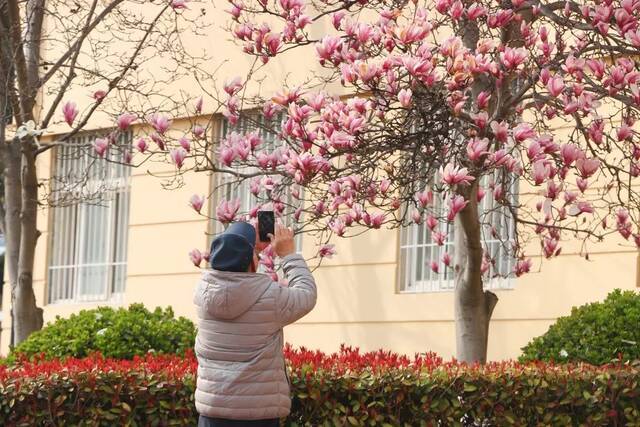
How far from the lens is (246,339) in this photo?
22.5ft

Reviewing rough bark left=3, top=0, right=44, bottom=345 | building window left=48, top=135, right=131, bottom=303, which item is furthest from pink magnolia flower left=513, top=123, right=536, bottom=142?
building window left=48, top=135, right=131, bottom=303

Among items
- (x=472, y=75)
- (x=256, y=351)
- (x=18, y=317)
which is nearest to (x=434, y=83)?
(x=472, y=75)

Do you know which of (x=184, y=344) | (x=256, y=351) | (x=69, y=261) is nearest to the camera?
(x=256, y=351)

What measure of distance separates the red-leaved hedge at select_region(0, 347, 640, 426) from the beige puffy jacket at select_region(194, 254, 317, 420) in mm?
1196

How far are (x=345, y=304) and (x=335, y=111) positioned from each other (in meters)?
6.51

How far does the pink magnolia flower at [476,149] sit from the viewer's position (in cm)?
783

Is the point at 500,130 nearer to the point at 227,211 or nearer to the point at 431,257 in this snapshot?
the point at 227,211

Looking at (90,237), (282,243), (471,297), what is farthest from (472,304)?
(90,237)

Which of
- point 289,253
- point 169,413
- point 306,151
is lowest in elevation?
point 169,413

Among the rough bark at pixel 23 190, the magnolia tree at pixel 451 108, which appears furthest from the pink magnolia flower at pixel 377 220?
the rough bark at pixel 23 190

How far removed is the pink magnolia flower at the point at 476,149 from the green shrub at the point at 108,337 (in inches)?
178

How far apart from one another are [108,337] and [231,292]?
5114mm

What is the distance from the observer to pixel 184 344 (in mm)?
11906

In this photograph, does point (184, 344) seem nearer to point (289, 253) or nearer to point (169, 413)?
point (169, 413)
